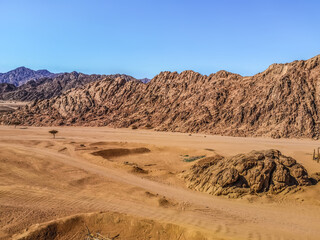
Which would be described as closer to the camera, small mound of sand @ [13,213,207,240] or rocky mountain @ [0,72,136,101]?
small mound of sand @ [13,213,207,240]

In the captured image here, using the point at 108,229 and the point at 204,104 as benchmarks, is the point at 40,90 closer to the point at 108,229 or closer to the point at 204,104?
the point at 204,104

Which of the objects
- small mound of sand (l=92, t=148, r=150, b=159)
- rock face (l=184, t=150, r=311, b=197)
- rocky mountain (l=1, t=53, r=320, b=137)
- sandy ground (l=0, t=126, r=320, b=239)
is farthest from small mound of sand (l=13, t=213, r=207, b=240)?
rocky mountain (l=1, t=53, r=320, b=137)

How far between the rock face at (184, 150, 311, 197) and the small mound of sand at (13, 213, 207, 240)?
5.12 meters

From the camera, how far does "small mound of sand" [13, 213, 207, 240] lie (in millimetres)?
8711

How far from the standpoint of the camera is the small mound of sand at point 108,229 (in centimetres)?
871

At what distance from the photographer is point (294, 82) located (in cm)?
4466

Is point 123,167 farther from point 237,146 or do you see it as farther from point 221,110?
point 221,110

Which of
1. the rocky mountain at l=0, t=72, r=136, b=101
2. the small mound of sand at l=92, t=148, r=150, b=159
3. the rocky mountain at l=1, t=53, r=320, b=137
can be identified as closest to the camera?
the small mound of sand at l=92, t=148, r=150, b=159

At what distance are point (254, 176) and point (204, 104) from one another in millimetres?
39478

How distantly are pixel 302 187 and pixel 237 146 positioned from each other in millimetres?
19260

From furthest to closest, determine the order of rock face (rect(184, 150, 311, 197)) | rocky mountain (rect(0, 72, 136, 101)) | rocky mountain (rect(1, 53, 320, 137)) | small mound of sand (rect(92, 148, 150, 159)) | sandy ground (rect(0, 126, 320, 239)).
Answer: rocky mountain (rect(0, 72, 136, 101)) < rocky mountain (rect(1, 53, 320, 137)) < small mound of sand (rect(92, 148, 150, 159)) < rock face (rect(184, 150, 311, 197)) < sandy ground (rect(0, 126, 320, 239))

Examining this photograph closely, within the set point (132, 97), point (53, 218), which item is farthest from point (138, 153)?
point (132, 97)

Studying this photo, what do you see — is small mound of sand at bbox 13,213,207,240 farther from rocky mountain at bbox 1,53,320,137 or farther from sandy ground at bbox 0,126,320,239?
rocky mountain at bbox 1,53,320,137

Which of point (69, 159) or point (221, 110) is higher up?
point (221, 110)
